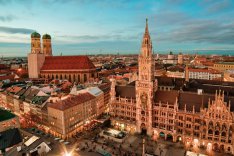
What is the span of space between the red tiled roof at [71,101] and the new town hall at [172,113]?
13579 mm

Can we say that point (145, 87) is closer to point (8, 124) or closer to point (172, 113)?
point (172, 113)

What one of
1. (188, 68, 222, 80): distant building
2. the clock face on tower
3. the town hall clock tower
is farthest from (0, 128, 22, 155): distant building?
(188, 68, 222, 80): distant building

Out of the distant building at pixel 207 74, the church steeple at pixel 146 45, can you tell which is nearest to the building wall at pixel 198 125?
the church steeple at pixel 146 45

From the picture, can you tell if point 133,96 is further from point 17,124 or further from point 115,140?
point 17,124

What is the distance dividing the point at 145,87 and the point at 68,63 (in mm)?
113240

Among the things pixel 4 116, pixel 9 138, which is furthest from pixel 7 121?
pixel 9 138

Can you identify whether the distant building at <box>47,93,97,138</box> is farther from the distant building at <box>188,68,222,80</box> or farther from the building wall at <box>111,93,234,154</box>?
the distant building at <box>188,68,222,80</box>

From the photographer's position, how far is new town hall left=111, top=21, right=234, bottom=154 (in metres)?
65.7

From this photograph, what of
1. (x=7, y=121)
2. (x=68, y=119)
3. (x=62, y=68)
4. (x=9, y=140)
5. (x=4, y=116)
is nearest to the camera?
(x=9, y=140)

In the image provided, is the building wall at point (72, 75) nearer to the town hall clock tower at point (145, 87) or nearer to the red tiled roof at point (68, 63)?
the red tiled roof at point (68, 63)

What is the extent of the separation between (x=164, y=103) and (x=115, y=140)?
24.7 metres

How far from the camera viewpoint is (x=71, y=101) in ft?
278

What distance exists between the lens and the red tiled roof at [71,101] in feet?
258

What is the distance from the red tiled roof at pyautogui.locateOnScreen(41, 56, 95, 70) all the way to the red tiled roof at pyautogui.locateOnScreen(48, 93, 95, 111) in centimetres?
7937
